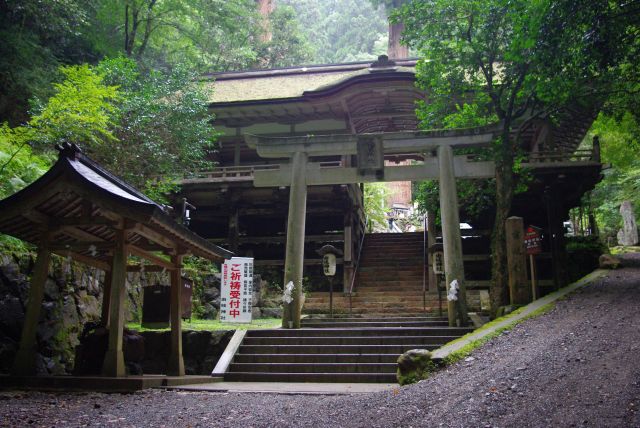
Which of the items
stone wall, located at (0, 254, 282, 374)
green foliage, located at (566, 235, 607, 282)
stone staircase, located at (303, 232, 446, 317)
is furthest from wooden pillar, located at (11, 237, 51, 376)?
green foliage, located at (566, 235, 607, 282)

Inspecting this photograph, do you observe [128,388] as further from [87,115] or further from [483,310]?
[483,310]

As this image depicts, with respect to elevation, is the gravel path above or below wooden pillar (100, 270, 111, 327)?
below

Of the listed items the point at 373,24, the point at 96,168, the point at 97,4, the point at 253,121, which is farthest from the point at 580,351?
the point at 373,24

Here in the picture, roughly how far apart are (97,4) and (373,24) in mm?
31116

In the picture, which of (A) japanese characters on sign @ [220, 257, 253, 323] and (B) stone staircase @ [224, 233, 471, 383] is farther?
(A) japanese characters on sign @ [220, 257, 253, 323]

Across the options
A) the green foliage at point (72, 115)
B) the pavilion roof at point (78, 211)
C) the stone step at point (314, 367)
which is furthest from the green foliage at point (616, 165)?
the green foliage at point (72, 115)

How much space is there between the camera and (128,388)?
6035 millimetres

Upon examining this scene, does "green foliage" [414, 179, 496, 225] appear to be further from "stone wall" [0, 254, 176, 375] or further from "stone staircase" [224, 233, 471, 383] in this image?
"stone wall" [0, 254, 176, 375]

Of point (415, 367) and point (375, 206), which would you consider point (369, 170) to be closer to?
point (415, 367)

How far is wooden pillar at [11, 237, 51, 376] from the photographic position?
6.29 metres

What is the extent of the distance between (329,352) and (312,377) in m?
1.05

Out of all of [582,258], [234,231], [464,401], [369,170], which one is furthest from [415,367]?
[582,258]

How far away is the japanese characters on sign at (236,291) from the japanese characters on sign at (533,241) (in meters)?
6.25

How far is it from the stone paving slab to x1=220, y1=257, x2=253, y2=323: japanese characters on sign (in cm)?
426
